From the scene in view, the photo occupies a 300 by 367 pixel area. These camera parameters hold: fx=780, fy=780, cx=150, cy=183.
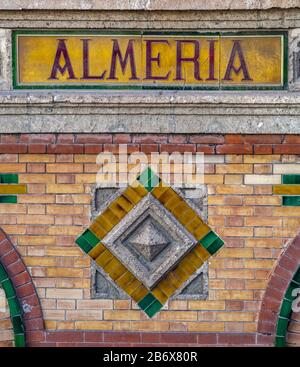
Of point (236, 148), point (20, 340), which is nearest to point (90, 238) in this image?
point (20, 340)

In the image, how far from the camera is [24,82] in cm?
503

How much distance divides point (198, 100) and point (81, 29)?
876 mm

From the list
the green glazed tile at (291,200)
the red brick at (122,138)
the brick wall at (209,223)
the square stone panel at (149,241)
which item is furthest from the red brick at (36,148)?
the green glazed tile at (291,200)

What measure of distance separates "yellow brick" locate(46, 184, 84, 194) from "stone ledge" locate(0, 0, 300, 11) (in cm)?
113

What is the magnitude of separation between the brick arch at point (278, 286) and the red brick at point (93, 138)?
1340 mm

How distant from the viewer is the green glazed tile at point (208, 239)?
5.02m

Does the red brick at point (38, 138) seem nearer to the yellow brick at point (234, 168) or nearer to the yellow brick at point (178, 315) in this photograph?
the yellow brick at point (234, 168)

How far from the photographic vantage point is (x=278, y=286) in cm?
500

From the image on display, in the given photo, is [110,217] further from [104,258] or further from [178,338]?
[178,338]

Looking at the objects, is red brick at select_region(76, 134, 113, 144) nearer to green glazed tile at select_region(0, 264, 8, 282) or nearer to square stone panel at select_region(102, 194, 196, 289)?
square stone panel at select_region(102, 194, 196, 289)

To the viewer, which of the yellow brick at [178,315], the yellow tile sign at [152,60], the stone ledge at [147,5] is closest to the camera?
the stone ledge at [147,5]

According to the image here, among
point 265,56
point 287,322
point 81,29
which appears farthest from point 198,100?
point 287,322

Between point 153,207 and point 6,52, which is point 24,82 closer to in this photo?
point 6,52

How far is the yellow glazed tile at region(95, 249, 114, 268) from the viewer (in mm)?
5070
